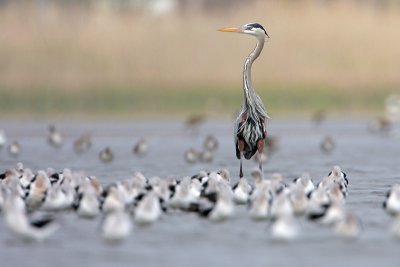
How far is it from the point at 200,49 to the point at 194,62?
22.3 inches

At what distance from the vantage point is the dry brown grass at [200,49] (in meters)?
33.8

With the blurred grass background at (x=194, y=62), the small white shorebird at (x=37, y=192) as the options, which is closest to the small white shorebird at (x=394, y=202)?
the small white shorebird at (x=37, y=192)

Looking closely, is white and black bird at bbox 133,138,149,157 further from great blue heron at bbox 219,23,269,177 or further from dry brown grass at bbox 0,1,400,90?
dry brown grass at bbox 0,1,400,90

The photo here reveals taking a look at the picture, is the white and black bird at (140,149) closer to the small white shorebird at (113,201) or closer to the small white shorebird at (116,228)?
the small white shorebird at (113,201)

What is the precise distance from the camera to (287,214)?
1077cm

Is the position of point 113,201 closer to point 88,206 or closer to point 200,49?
point 88,206

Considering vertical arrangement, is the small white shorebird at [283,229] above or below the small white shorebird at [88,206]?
below

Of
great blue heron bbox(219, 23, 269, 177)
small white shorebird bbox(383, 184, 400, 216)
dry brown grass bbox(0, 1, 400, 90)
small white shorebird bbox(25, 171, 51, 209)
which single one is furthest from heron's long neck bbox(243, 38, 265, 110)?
dry brown grass bbox(0, 1, 400, 90)

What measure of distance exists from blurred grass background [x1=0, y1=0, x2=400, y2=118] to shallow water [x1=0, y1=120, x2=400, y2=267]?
6.62 metres

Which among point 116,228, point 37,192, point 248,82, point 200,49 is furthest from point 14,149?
point 200,49

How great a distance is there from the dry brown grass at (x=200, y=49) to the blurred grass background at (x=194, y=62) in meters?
0.03

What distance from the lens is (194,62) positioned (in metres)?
34.2

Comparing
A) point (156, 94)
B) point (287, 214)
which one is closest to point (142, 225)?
point (287, 214)

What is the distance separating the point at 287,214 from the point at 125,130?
16248 millimetres
